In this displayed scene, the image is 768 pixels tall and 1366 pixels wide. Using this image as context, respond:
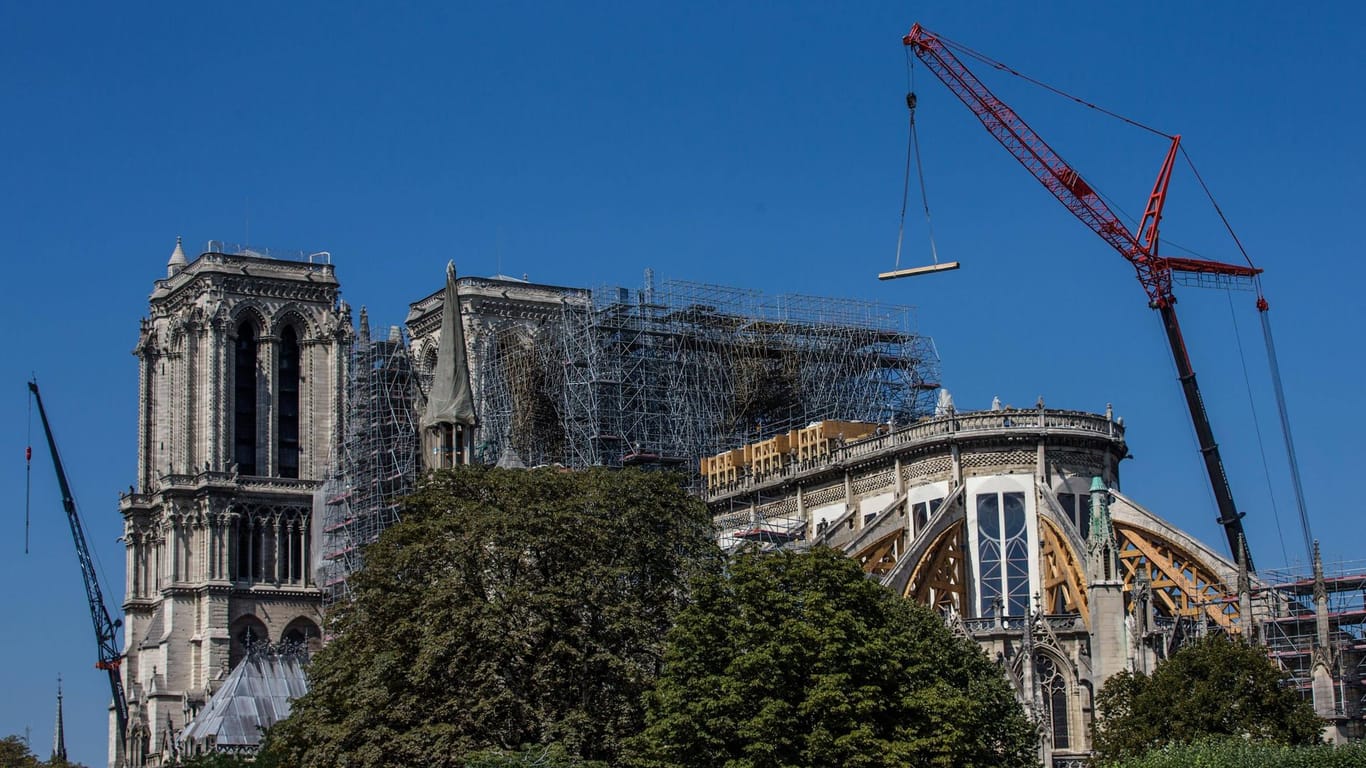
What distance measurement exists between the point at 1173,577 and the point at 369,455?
54741 millimetres

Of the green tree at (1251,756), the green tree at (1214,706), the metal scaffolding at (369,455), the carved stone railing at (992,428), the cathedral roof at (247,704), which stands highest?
the metal scaffolding at (369,455)

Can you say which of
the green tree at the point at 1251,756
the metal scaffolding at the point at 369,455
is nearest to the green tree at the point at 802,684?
the green tree at the point at 1251,756

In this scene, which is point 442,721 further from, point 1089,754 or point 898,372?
point 898,372

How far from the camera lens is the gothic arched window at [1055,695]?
8612 cm

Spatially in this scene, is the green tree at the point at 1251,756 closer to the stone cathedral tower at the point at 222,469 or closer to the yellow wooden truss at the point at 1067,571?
the yellow wooden truss at the point at 1067,571

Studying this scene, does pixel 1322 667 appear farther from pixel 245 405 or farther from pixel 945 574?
pixel 245 405

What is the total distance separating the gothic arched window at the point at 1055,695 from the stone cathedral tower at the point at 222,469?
65.6 meters

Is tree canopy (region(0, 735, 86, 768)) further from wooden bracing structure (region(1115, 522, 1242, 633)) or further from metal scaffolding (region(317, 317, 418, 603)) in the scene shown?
wooden bracing structure (region(1115, 522, 1242, 633))

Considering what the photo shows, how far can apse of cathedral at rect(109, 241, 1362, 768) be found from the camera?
90562 mm

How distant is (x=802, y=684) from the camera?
6788 centimetres

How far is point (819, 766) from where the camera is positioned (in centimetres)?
6600

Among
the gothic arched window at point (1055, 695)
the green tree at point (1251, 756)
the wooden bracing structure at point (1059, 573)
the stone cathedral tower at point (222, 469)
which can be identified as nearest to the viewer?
the green tree at point (1251, 756)

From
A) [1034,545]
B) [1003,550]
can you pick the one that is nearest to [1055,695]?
[1034,545]

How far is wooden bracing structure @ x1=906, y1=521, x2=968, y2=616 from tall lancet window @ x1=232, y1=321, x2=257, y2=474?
63.4 m
